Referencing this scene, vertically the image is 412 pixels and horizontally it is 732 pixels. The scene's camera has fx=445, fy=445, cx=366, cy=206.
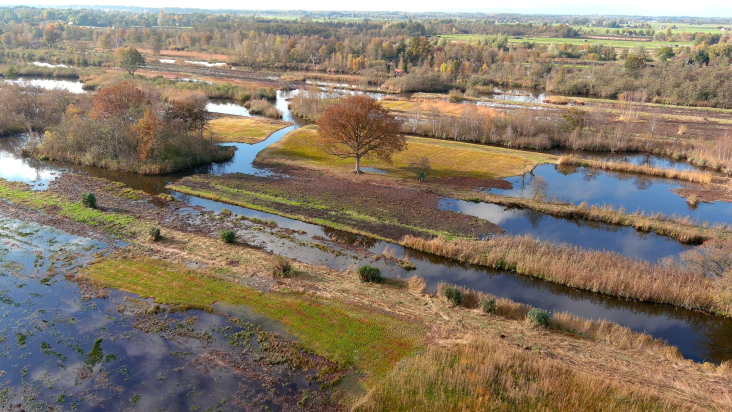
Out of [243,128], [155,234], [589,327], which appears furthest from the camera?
[243,128]

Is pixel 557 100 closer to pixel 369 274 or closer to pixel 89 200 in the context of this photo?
pixel 369 274

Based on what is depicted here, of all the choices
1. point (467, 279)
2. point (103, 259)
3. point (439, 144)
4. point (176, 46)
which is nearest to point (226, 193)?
point (103, 259)

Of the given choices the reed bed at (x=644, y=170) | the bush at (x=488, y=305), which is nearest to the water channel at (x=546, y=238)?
the reed bed at (x=644, y=170)

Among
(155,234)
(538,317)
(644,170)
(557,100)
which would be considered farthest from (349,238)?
(557,100)

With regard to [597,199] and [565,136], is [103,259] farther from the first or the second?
[565,136]

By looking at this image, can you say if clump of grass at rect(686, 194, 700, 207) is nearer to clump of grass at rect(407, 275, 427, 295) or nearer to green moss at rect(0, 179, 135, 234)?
clump of grass at rect(407, 275, 427, 295)
